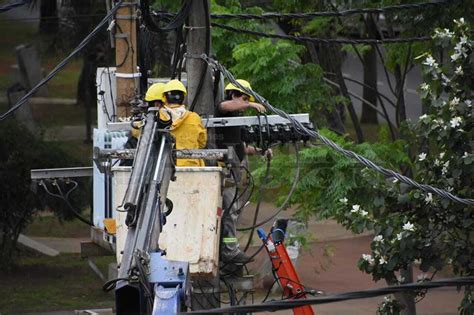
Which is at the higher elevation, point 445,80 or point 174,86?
point 445,80

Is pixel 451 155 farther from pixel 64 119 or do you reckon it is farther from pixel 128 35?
pixel 64 119

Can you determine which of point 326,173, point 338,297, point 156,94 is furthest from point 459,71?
point 338,297

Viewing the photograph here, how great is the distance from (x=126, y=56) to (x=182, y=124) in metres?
3.12

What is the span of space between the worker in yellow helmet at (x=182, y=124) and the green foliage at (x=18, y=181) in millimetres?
7953

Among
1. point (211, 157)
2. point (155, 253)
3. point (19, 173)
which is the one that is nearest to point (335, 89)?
point (19, 173)

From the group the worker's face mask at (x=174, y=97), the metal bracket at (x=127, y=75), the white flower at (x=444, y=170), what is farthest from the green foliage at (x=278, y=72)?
the white flower at (x=444, y=170)

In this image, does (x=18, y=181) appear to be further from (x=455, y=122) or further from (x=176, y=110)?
(x=455, y=122)

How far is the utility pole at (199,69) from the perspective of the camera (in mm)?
10531

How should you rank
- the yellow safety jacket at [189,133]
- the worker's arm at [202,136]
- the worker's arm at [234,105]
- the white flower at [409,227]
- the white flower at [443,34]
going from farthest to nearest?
1. the worker's arm at [234,105]
2. the worker's arm at [202,136]
3. the yellow safety jacket at [189,133]
4. the white flower at [443,34]
5. the white flower at [409,227]

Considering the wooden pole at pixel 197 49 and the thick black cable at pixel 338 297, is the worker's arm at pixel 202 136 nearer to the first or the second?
the wooden pole at pixel 197 49

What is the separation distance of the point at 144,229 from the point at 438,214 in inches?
171

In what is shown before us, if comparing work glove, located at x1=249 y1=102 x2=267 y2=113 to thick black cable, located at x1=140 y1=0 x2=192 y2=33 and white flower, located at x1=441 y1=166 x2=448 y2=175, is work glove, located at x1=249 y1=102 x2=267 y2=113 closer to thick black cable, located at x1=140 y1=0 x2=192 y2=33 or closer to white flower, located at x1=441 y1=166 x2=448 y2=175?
thick black cable, located at x1=140 y1=0 x2=192 y2=33

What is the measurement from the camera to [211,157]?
9.00m

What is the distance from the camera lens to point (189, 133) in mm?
10297
